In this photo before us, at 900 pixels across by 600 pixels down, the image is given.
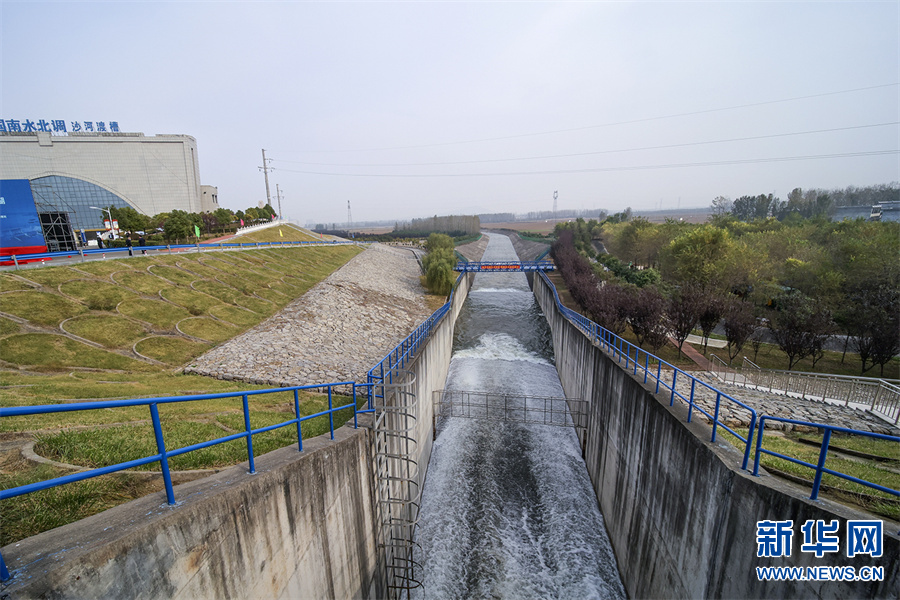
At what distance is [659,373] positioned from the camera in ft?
30.6

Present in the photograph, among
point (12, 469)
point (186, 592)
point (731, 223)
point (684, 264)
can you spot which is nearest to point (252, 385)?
point (12, 469)

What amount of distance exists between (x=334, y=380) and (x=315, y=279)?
1926cm

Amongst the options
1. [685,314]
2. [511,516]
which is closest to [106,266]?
[511,516]

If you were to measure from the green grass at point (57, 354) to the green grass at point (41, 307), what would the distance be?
1391 mm

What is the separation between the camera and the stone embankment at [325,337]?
14.5 metres

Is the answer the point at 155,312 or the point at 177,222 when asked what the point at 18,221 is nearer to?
the point at 155,312

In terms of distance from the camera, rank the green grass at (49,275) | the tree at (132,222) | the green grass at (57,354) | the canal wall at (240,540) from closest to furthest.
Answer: the canal wall at (240,540) < the green grass at (57,354) < the green grass at (49,275) < the tree at (132,222)

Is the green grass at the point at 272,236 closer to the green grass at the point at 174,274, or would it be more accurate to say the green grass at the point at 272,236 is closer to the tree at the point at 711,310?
the green grass at the point at 174,274

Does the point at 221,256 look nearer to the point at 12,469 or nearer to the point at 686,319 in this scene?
the point at 12,469

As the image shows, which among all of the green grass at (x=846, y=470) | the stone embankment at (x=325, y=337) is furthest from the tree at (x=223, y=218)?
the green grass at (x=846, y=470)

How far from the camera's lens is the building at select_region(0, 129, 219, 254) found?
225 feet

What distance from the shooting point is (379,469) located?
28.5 ft

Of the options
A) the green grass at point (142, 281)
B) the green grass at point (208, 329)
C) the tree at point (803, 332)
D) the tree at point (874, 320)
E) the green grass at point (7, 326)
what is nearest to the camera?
the green grass at point (7, 326)

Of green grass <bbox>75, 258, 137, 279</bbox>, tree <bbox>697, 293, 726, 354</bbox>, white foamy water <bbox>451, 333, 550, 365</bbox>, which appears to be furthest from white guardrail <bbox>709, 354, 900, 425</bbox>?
green grass <bbox>75, 258, 137, 279</bbox>
